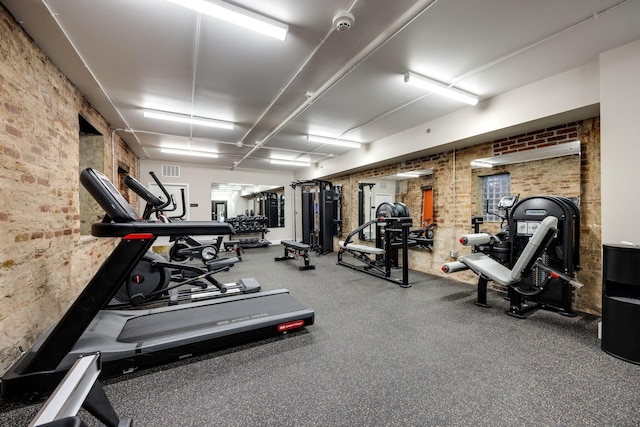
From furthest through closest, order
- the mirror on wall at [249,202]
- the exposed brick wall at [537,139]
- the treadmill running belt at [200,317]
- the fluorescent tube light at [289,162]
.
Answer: the mirror on wall at [249,202]
the fluorescent tube light at [289,162]
the exposed brick wall at [537,139]
the treadmill running belt at [200,317]

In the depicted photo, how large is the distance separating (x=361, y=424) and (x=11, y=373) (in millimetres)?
2356

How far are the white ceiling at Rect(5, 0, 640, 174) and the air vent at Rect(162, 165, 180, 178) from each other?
3.92 metres

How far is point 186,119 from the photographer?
4406 millimetres

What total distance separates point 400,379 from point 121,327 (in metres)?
2.54

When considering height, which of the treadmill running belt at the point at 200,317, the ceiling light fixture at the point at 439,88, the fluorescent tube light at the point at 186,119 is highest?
the fluorescent tube light at the point at 186,119

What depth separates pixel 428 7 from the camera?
1.98 metres

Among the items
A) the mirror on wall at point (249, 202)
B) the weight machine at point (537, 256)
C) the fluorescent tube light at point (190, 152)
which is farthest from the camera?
the mirror on wall at point (249, 202)

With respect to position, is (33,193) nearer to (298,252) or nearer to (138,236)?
(138,236)

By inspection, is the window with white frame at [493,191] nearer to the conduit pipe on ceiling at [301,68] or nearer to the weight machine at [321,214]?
the conduit pipe on ceiling at [301,68]

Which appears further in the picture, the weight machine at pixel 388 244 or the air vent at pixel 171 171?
the air vent at pixel 171 171

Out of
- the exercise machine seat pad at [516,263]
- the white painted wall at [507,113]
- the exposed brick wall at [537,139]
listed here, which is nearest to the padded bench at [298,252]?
the white painted wall at [507,113]

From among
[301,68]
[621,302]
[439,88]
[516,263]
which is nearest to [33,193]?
[301,68]

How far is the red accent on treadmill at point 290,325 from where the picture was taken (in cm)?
249

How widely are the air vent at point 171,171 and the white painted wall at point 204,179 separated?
0.29ft
